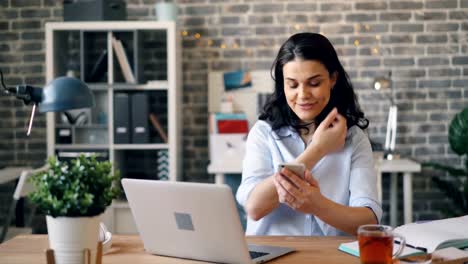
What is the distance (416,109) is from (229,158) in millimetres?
1373

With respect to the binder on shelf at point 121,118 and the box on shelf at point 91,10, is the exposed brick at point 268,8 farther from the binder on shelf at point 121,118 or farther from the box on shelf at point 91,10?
the binder on shelf at point 121,118

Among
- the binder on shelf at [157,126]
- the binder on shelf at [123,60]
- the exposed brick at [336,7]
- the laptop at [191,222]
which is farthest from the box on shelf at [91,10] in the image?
the laptop at [191,222]

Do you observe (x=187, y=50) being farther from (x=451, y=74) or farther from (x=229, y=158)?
(x=451, y=74)

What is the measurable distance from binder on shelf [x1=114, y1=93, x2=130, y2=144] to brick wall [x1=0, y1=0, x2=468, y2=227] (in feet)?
1.73

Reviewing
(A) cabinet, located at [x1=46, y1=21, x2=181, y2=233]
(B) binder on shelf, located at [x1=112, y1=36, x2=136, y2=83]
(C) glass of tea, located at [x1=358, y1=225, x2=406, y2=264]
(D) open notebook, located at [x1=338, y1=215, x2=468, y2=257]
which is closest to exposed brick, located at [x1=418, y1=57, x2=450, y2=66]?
(A) cabinet, located at [x1=46, y1=21, x2=181, y2=233]

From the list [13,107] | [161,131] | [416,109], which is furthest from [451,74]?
[13,107]

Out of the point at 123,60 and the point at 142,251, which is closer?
the point at 142,251

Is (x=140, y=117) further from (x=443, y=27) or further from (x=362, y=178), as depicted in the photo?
(x=362, y=178)

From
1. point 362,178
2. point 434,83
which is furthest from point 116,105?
point 362,178

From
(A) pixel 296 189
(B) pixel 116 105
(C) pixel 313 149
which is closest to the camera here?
(A) pixel 296 189

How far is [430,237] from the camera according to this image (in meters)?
1.79

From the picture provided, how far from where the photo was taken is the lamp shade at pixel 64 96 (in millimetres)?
1770

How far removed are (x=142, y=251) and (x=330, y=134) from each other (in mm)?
728

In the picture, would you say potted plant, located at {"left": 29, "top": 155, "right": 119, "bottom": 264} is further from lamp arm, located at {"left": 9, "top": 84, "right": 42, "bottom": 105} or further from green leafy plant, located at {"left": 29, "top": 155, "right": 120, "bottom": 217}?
lamp arm, located at {"left": 9, "top": 84, "right": 42, "bottom": 105}
